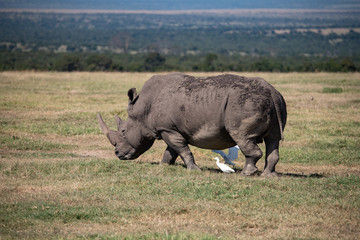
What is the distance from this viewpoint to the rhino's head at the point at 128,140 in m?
12.5

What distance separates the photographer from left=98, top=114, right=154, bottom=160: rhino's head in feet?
41.0

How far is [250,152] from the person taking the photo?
36.4ft

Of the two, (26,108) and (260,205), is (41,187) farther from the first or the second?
(26,108)

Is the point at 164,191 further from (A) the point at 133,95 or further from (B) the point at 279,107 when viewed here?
(A) the point at 133,95

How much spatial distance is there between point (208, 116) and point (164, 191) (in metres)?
1.93

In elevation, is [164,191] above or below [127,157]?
above

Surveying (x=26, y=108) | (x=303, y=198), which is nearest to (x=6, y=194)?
(x=303, y=198)

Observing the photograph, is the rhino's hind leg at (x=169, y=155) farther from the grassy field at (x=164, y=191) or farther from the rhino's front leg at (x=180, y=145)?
the rhino's front leg at (x=180, y=145)

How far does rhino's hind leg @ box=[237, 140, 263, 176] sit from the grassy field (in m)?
0.34

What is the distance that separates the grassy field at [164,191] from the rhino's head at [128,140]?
0.28 metres

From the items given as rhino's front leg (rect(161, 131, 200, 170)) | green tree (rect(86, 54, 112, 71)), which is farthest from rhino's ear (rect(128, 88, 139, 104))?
green tree (rect(86, 54, 112, 71))

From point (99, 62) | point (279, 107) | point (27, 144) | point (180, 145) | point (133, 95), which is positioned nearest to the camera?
point (279, 107)

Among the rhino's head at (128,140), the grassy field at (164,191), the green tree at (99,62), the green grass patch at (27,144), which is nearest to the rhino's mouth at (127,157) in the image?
the rhino's head at (128,140)

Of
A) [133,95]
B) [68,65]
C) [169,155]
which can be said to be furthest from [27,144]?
[68,65]
